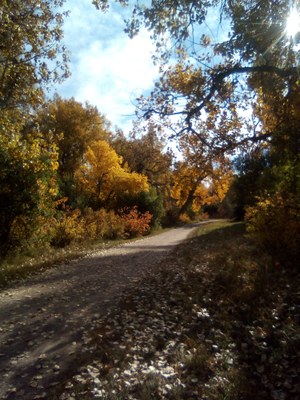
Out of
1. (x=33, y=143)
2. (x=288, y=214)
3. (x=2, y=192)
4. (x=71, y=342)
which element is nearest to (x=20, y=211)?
(x=2, y=192)

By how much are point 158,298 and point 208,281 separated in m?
1.90

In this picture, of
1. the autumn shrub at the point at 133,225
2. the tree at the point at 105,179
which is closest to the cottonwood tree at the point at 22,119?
the autumn shrub at the point at 133,225

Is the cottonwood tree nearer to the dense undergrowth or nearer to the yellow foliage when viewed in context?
the dense undergrowth

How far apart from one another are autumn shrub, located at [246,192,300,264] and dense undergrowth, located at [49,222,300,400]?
2.56 feet

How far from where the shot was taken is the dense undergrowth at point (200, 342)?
461 cm

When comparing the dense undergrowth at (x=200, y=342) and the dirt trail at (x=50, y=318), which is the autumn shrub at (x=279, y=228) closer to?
the dense undergrowth at (x=200, y=342)

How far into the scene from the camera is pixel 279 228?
11.0 m

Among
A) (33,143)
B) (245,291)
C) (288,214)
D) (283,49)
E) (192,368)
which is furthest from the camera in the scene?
(33,143)

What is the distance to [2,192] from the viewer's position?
41.4 feet

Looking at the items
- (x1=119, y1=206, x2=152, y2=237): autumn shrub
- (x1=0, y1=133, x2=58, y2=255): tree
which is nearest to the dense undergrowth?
(x1=0, y1=133, x2=58, y2=255): tree

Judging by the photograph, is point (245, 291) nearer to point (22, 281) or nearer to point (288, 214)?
point (288, 214)

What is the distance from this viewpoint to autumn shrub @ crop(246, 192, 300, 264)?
10.6 meters

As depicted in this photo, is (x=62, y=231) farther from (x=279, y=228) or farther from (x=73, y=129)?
(x=73, y=129)

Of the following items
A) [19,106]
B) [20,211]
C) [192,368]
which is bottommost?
[192,368]
